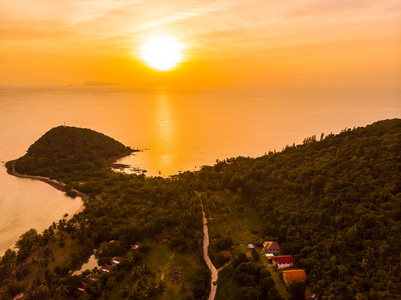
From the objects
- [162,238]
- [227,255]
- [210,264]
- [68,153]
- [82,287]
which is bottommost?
[210,264]

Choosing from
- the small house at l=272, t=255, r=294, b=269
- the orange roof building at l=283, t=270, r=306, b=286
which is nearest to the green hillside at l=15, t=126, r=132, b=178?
the small house at l=272, t=255, r=294, b=269

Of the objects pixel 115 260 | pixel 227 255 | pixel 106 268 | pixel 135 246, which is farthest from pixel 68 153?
pixel 227 255

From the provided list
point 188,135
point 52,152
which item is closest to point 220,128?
point 188,135

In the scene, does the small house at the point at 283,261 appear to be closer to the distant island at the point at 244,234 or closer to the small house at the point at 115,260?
the distant island at the point at 244,234

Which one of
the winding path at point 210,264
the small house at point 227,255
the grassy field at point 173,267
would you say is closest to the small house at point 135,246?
the grassy field at point 173,267

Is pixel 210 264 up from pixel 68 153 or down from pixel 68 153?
down

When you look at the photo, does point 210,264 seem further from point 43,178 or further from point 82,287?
point 43,178

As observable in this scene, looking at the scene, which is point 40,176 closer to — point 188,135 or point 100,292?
point 100,292

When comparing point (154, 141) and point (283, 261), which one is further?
point (154, 141)
